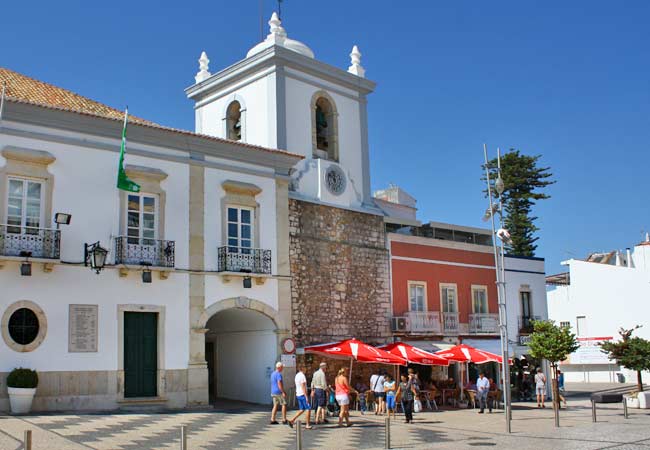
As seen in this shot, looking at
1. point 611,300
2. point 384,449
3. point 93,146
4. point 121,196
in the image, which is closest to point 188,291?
point 121,196

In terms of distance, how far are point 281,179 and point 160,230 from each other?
14.5ft

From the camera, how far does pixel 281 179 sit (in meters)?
22.8

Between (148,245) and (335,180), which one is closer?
(148,245)

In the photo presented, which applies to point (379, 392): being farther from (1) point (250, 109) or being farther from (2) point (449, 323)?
(1) point (250, 109)

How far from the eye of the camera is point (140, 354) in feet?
63.7

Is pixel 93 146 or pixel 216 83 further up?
pixel 216 83

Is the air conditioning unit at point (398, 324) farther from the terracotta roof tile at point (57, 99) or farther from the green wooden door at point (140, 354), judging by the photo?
the green wooden door at point (140, 354)

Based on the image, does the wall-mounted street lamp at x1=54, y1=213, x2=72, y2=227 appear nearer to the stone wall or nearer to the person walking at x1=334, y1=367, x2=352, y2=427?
the stone wall

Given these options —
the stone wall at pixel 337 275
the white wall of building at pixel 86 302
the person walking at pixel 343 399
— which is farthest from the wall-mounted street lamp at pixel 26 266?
the stone wall at pixel 337 275

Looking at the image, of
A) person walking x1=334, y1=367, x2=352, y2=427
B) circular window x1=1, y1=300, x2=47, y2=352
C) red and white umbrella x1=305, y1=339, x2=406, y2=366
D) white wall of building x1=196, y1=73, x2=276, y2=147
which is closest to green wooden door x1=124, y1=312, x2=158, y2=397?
circular window x1=1, y1=300, x2=47, y2=352

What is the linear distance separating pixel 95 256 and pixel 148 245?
1.84m

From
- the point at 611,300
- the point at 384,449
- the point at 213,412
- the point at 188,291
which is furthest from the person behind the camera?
the point at 611,300

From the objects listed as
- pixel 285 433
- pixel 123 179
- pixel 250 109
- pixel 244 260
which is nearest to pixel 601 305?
pixel 250 109

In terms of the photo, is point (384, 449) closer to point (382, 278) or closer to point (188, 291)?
point (188, 291)
